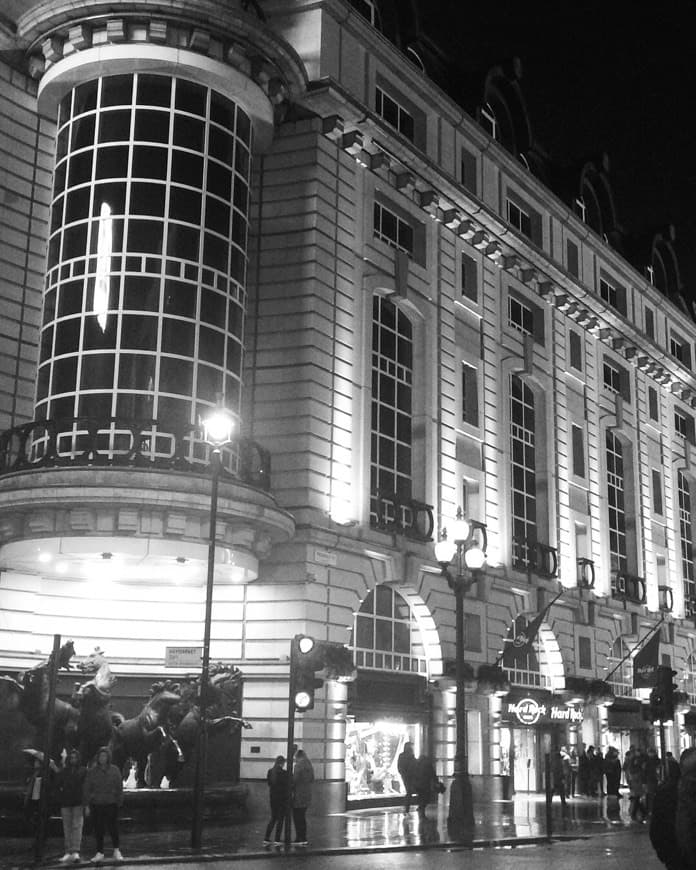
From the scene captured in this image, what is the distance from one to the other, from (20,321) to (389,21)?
53.0 feet

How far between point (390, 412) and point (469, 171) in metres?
10.0

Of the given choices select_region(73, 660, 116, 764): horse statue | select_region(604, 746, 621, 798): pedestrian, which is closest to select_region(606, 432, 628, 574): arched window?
select_region(604, 746, 621, 798): pedestrian

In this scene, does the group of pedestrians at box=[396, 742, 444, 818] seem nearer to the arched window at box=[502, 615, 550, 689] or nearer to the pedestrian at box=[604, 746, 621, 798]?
the arched window at box=[502, 615, 550, 689]

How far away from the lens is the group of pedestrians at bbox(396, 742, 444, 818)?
95.8ft

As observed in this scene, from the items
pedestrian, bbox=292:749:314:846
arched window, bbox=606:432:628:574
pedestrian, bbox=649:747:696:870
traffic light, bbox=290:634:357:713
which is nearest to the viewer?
pedestrian, bbox=649:747:696:870

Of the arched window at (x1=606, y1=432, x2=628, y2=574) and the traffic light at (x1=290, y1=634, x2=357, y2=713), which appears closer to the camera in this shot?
the traffic light at (x1=290, y1=634, x2=357, y2=713)

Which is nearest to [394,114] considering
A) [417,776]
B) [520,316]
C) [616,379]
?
[520,316]

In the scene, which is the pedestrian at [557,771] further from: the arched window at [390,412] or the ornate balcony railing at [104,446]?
the ornate balcony railing at [104,446]

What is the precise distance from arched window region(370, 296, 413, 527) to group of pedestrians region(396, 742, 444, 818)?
20.3 feet

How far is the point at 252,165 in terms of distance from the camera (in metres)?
33.3

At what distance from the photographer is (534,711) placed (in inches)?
1494

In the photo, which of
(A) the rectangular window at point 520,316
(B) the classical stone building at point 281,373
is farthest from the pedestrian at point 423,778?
(A) the rectangular window at point 520,316

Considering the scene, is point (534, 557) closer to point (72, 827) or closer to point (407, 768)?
point (407, 768)

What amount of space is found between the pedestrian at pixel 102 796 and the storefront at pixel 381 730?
1221 cm
